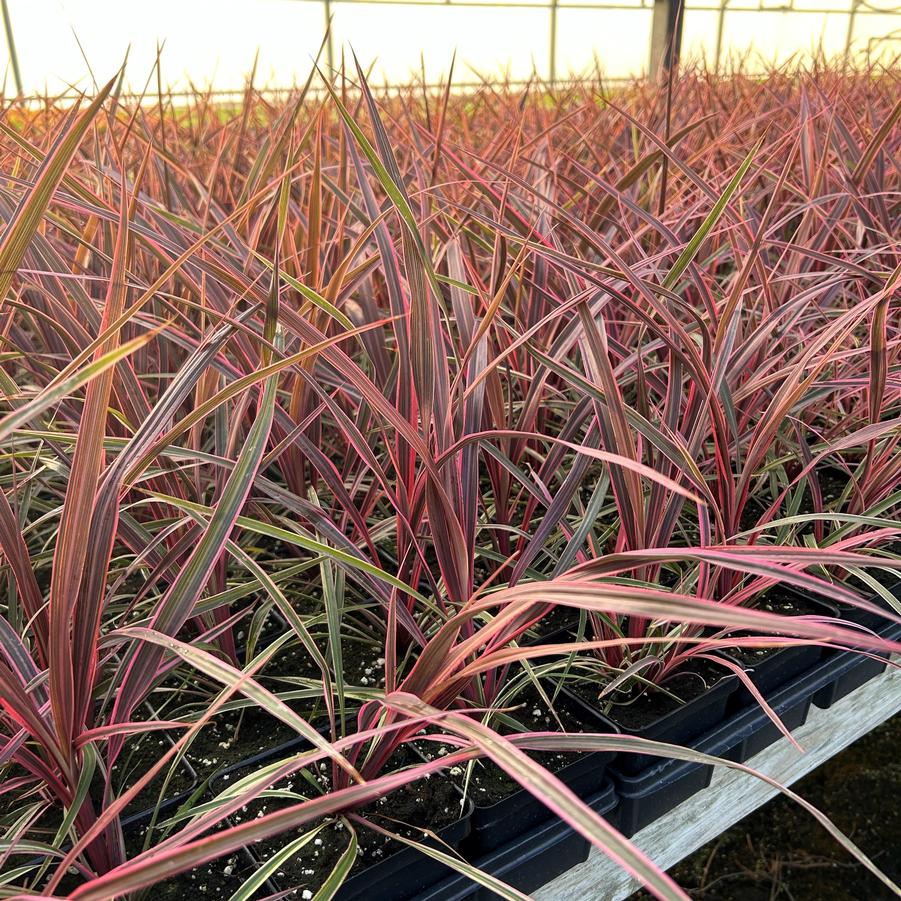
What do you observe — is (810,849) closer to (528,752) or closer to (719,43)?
(528,752)

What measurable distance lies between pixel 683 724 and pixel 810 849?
0.79 meters

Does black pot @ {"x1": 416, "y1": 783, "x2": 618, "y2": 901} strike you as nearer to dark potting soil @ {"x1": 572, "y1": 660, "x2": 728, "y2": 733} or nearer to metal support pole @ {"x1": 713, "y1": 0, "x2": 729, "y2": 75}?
dark potting soil @ {"x1": 572, "y1": 660, "x2": 728, "y2": 733}

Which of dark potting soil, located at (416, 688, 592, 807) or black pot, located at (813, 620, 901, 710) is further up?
dark potting soil, located at (416, 688, 592, 807)

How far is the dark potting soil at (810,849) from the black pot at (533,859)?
65 centimetres

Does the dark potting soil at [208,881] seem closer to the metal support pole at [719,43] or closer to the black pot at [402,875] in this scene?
the black pot at [402,875]

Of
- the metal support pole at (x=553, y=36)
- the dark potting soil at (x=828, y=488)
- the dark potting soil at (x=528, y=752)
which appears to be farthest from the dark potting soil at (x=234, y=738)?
the metal support pole at (x=553, y=36)

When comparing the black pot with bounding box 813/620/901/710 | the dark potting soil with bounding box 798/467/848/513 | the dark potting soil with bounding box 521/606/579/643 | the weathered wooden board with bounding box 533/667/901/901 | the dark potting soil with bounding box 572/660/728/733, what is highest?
the dark potting soil with bounding box 798/467/848/513

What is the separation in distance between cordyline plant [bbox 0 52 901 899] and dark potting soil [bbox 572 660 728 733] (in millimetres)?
17

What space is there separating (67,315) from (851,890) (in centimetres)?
125

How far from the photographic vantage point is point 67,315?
0.60 meters

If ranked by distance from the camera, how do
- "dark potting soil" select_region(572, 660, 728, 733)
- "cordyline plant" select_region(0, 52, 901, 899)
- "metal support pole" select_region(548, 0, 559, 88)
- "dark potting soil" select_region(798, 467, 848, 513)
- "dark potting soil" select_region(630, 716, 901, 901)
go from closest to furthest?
"cordyline plant" select_region(0, 52, 901, 899) → "dark potting soil" select_region(572, 660, 728, 733) → "dark potting soil" select_region(798, 467, 848, 513) → "dark potting soil" select_region(630, 716, 901, 901) → "metal support pole" select_region(548, 0, 559, 88)

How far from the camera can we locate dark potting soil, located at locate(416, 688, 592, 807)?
20.3 inches

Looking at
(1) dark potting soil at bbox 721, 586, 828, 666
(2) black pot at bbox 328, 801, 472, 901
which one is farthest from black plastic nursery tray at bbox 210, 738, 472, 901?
(1) dark potting soil at bbox 721, 586, 828, 666

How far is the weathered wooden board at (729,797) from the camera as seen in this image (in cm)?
59
